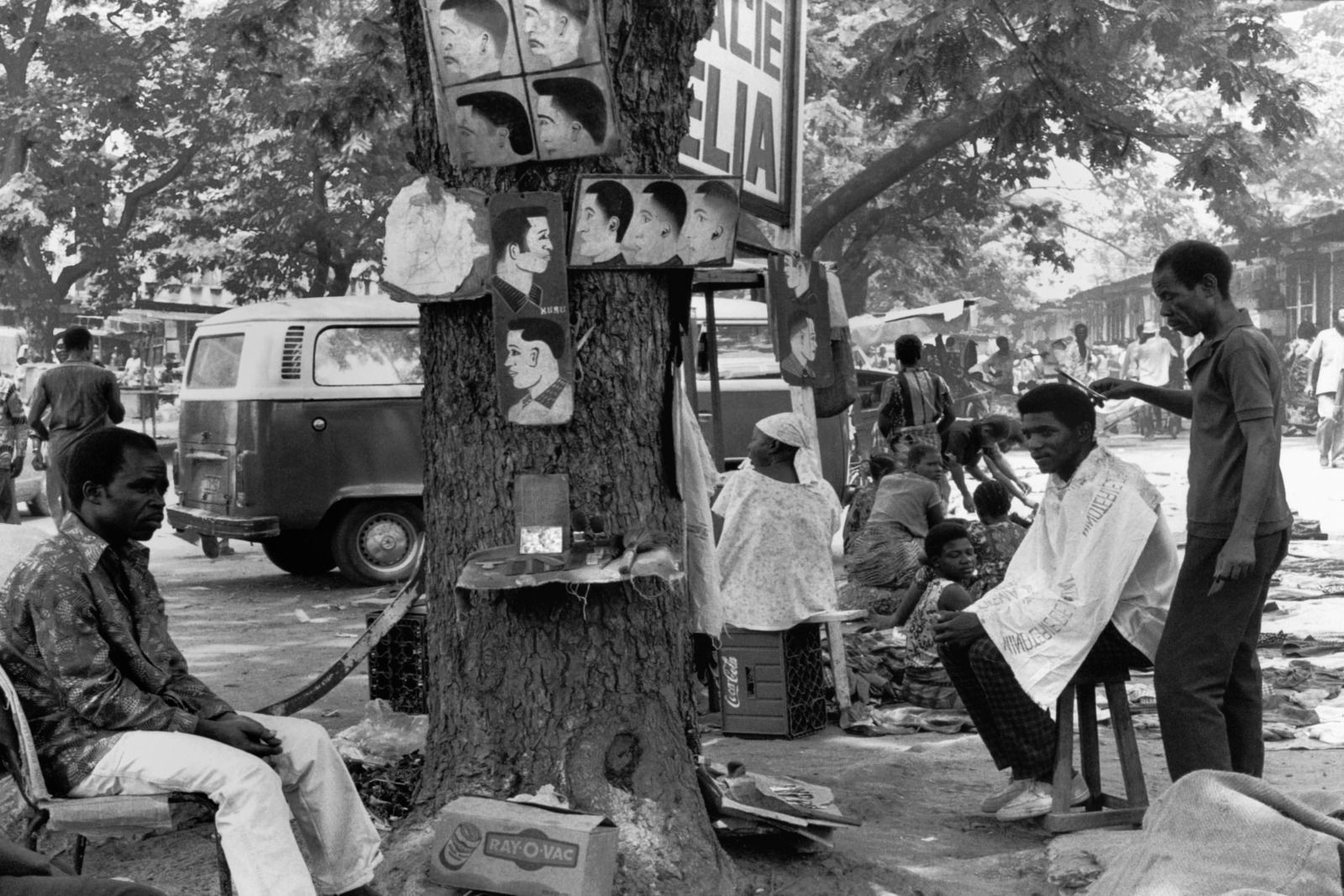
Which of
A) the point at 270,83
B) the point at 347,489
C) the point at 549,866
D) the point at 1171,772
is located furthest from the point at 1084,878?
the point at 270,83

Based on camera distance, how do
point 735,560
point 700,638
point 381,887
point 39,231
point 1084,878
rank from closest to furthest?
point 381,887, point 1084,878, point 700,638, point 735,560, point 39,231

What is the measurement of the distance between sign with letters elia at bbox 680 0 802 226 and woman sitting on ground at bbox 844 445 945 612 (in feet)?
7.74

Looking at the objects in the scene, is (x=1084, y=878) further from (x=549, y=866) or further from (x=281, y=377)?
(x=281, y=377)

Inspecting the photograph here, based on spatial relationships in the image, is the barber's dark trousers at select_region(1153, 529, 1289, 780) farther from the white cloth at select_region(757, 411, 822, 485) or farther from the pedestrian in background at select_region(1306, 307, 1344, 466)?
the pedestrian in background at select_region(1306, 307, 1344, 466)

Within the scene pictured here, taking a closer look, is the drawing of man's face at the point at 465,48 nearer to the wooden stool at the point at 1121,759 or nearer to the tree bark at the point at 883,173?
the wooden stool at the point at 1121,759

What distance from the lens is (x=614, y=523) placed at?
14.1ft

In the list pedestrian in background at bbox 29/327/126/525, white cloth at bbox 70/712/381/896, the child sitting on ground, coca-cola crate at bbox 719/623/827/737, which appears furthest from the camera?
pedestrian in background at bbox 29/327/126/525

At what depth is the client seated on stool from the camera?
4758mm

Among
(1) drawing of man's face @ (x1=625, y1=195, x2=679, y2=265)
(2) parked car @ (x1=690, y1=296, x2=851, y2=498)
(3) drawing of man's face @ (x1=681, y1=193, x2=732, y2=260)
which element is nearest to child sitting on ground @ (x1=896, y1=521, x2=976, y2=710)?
(3) drawing of man's face @ (x1=681, y1=193, x2=732, y2=260)

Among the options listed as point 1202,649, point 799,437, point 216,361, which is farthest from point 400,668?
point 216,361

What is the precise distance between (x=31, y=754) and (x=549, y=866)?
1.25 m

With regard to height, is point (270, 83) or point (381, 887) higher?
point (270, 83)

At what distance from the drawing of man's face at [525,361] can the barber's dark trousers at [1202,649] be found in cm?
201

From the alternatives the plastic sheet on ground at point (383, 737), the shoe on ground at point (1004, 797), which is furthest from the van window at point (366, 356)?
the shoe on ground at point (1004, 797)
